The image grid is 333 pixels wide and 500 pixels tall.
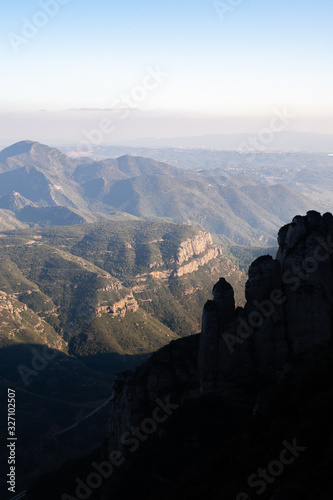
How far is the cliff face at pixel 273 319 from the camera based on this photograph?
213 ft

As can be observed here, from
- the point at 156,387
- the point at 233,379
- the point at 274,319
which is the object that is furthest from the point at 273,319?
the point at 156,387

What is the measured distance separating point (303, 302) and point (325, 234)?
10.7m

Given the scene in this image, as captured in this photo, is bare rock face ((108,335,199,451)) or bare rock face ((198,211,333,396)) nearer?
bare rock face ((198,211,333,396))

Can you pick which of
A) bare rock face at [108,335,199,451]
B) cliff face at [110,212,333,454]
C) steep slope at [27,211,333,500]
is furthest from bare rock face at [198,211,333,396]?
bare rock face at [108,335,199,451]

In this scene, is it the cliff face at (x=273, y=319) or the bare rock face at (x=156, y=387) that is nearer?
the cliff face at (x=273, y=319)

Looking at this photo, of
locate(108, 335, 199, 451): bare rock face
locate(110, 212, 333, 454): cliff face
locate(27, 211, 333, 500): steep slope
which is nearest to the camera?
locate(27, 211, 333, 500): steep slope

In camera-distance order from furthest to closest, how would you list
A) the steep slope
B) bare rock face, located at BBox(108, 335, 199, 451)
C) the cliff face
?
bare rock face, located at BBox(108, 335, 199, 451) → the cliff face → the steep slope

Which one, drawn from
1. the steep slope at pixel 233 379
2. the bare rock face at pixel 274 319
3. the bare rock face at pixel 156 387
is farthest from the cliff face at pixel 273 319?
the bare rock face at pixel 156 387

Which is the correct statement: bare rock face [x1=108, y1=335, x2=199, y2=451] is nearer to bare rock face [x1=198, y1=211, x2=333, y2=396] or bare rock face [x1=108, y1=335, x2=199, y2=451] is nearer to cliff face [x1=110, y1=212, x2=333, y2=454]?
cliff face [x1=110, y1=212, x2=333, y2=454]

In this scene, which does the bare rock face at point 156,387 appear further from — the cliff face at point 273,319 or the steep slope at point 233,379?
the cliff face at point 273,319

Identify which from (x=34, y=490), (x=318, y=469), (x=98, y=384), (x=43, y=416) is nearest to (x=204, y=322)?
(x=318, y=469)

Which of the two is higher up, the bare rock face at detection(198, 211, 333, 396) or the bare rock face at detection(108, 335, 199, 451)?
the bare rock face at detection(198, 211, 333, 396)

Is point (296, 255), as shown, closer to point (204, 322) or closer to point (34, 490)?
point (204, 322)

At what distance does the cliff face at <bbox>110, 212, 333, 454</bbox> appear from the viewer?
64.8 m
